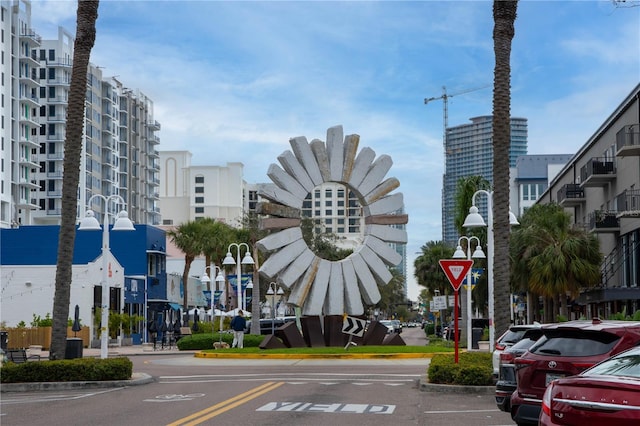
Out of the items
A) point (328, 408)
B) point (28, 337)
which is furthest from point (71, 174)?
point (28, 337)

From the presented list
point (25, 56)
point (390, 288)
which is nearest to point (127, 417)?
point (390, 288)

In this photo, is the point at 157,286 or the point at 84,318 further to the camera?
the point at 157,286

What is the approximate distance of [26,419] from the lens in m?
16.7

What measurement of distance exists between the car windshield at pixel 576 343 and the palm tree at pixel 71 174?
15.1m

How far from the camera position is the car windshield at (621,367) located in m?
9.65

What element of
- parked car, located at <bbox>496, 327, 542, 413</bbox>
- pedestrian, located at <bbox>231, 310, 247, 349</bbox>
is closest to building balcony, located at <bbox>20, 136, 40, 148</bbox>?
pedestrian, located at <bbox>231, 310, 247, 349</bbox>

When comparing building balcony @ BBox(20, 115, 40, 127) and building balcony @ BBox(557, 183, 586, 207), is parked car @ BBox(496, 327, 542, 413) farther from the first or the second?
building balcony @ BBox(20, 115, 40, 127)

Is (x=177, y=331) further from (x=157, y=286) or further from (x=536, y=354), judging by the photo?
(x=536, y=354)

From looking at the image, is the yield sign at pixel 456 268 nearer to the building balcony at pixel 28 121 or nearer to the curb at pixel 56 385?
the curb at pixel 56 385

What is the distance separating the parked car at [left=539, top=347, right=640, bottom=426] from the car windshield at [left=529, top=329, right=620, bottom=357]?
10.3 feet

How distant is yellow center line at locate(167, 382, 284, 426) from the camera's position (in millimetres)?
15621

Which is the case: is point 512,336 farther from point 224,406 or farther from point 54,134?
point 54,134

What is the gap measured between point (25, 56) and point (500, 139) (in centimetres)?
10366

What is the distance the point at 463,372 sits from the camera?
72.1ft
